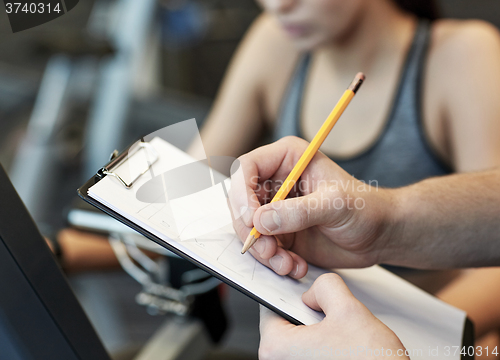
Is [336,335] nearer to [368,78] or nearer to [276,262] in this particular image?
[276,262]

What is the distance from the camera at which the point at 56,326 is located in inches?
9.9

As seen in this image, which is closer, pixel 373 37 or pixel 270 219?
pixel 270 219

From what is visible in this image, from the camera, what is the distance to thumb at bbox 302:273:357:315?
9.7 inches

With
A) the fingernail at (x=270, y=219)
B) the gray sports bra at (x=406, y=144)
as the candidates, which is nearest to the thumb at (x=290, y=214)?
the fingernail at (x=270, y=219)

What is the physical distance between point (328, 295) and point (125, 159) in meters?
0.17

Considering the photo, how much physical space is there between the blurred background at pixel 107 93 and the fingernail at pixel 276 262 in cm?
58

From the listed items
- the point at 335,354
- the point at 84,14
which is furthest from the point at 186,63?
the point at 335,354

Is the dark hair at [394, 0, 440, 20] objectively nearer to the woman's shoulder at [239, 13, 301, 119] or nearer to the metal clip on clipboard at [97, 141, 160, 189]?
the woman's shoulder at [239, 13, 301, 119]

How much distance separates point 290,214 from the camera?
0.88 ft

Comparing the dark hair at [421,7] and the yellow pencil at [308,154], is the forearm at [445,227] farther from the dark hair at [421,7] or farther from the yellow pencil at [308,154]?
the dark hair at [421,7]

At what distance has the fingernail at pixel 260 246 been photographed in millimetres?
281

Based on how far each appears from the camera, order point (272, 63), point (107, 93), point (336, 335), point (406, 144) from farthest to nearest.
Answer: point (107, 93) → point (272, 63) → point (406, 144) → point (336, 335)

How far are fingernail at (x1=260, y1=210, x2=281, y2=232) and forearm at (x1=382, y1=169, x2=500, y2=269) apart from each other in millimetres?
115

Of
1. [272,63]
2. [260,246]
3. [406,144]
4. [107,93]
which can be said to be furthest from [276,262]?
[107,93]
